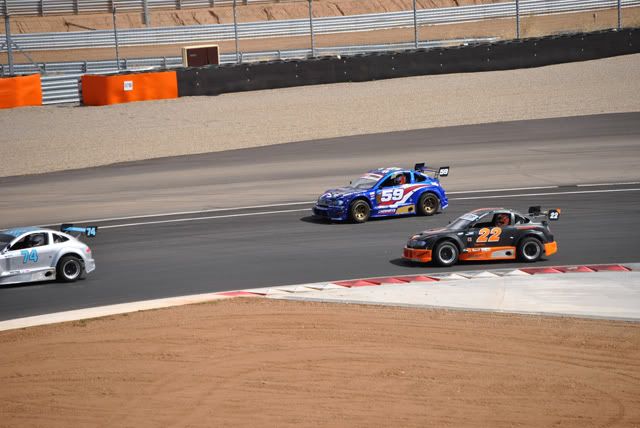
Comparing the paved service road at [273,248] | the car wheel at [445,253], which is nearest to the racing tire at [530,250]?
the paved service road at [273,248]

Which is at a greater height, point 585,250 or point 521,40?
point 521,40

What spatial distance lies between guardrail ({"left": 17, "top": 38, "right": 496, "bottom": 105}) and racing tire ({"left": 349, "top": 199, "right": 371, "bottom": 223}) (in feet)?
64.3

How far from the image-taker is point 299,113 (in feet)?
128

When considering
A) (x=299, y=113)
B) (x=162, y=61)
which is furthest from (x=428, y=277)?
(x=162, y=61)

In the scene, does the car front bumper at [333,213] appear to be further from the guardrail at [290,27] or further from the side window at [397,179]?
the guardrail at [290,27]

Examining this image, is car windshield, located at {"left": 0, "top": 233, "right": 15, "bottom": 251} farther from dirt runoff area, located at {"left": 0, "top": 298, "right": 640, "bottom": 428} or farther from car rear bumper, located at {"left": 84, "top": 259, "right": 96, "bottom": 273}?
dirt runoff area, located at {"left": 0, "top": 298, "right": 640, "bottom": 428}

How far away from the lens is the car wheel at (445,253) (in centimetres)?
2038

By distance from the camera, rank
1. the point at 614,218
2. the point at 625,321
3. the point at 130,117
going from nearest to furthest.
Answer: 1. the point at 625,321
2. the point at 614,218
3. the point at 130,117

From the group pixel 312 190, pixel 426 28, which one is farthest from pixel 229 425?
pixel 426 28

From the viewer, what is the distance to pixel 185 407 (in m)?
12.9

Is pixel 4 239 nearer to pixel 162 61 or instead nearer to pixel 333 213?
pixel 333 213

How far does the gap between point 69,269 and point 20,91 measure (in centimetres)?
2093

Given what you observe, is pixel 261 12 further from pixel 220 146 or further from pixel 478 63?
pixel 220 146

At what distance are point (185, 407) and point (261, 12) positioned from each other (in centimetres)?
5000
